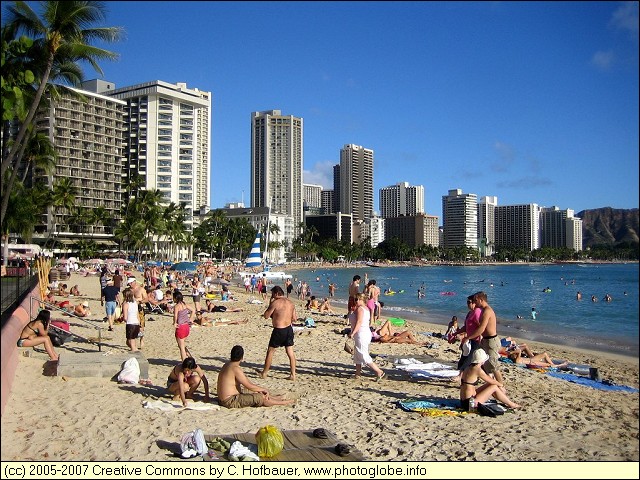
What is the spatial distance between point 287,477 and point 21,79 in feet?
31.1

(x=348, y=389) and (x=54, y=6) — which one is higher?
(x=54, y=6)

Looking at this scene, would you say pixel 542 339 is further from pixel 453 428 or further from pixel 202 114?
pixel 202 114

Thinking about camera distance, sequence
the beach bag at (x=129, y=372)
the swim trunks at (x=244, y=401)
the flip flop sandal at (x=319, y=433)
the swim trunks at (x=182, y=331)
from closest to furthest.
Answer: the flip flop sandal at (x=319, y=433) < the swim trunks at (x=244, y=401) < the beach bag at (x=129, y=372) < the swim trunks at (x=182, y=331)

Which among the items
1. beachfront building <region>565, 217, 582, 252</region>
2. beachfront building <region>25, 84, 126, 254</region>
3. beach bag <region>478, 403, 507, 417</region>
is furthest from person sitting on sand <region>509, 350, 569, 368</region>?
beachfront building <region>25, 84, 126, 254</region>

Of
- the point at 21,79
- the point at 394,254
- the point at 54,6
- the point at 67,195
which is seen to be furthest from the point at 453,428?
the point at 394,254

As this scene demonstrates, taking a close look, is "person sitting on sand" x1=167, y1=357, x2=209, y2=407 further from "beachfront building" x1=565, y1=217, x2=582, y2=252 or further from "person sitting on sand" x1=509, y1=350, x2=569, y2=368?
"person sitting on sand" x1=509, y1=350, x2=569, y2=368

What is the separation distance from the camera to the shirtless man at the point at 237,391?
7.39 metres

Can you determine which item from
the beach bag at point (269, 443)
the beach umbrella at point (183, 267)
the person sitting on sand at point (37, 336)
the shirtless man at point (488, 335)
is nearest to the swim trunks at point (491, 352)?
the shirtless man at point (488, 335)

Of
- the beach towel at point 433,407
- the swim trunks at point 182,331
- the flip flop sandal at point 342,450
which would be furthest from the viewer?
the swim trunks at point 182,331

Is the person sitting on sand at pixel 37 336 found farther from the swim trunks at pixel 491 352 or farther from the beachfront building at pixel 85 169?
the beachfront building at pixel 85 169

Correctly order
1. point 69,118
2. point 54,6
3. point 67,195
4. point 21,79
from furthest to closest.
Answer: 1. point 69,118
2. point 67,195
3. point 54,6
4. point 21,79

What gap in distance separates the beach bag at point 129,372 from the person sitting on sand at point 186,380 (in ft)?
3.02

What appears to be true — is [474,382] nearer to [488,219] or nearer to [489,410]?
[489,410]

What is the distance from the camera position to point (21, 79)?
34.2ft
